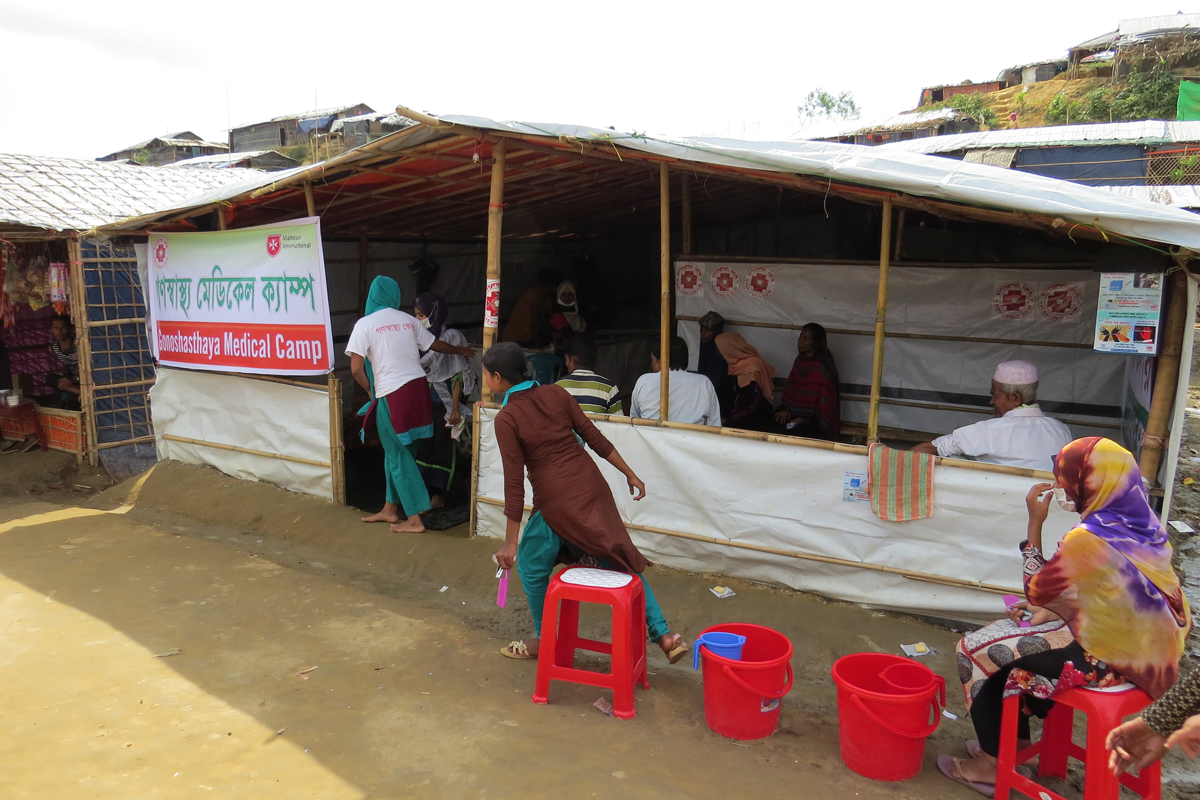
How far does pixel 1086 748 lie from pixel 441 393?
4910 millimetres

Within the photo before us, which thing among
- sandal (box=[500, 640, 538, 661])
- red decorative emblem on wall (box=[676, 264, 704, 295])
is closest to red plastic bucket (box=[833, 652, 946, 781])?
sandal (box=[500, 640, 538, 661])

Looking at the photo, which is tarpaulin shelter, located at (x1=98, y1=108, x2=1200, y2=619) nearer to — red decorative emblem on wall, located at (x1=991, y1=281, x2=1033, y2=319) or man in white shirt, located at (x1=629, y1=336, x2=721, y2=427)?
red decorative emblem on wall, located at (x1=991, y1=281, x2=1033, y2=319)

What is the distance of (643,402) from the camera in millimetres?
5156

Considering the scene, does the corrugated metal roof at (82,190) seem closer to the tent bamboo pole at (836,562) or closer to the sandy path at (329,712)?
the sandy path at (329,712)

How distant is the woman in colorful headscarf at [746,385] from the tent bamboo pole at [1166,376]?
10.4 ft

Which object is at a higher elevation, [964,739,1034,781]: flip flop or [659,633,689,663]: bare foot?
[659,633,689,663]: bare foot

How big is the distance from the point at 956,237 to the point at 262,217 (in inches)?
264

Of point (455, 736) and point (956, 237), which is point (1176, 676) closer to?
point (455, 736)

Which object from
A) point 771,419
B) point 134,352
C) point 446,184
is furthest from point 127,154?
point 771,419

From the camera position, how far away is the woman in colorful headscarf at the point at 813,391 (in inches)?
251

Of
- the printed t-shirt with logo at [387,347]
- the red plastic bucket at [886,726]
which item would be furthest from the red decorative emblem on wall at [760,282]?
the red plastic bucket at [886,726]

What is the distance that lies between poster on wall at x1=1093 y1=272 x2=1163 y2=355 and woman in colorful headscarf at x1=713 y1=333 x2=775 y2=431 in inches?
123

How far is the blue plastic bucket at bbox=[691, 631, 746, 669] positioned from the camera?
3.39 m

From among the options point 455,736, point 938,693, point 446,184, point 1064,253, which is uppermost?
point 446,184
